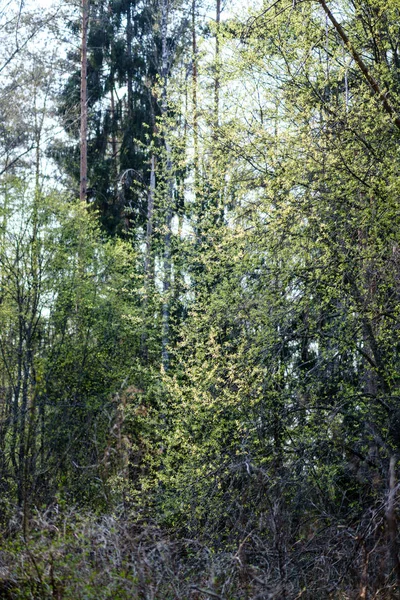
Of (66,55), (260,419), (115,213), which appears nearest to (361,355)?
(260,419)

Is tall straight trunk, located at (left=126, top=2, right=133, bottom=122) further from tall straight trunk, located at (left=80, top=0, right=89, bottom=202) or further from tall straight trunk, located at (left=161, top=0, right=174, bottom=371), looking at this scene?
tall straight trunk, located at (left=161, top=0, right=174, bottom=371)

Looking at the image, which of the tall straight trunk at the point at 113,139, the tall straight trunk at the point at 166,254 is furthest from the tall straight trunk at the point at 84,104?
the tall straight trunk at the point at 166,254

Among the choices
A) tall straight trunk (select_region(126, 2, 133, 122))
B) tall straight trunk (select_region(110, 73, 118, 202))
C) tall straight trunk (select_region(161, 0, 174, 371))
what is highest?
tall straight trunk (select_region(126, 2, 133, 122))

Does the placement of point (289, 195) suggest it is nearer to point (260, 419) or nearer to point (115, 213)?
point (260, 419)

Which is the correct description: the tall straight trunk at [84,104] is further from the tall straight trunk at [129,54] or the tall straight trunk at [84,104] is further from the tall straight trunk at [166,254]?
the tall straight trunk at [166,254]

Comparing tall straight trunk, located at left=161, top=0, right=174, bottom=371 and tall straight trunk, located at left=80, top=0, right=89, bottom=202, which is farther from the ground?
tall straight trunk, located at left=80, top=0, right=89, bottom=202

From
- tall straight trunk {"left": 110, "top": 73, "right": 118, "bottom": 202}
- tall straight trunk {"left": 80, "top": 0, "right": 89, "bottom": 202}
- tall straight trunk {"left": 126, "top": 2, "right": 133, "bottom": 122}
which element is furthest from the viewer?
tall straight trunk {"left": 126, "top": 2, "right": 133, "bottom": 122}

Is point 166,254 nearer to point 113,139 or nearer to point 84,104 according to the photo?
point 84,104

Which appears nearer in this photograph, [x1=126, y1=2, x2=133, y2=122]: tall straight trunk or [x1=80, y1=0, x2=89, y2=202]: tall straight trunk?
[x1=80, y1=0, x2=89, y2=202]: tall straight trunk

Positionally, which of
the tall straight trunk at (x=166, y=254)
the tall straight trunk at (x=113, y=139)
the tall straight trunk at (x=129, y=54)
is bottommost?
the tall straight trunk at (x=166, y=254)

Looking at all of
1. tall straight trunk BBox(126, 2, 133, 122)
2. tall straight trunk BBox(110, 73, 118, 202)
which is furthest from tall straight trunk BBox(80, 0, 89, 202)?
tall straight trunk BBox(126, 2, 133, 122)

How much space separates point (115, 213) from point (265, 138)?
12987 millimetres

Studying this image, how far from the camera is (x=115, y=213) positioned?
21562mm

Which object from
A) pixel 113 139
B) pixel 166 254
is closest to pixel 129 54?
pixel 113 139
